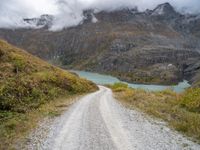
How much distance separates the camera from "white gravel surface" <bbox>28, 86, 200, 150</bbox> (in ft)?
62.6

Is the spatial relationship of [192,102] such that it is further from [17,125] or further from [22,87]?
[22,87]

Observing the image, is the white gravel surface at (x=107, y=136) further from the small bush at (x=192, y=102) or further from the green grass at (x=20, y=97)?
the small bush at (x=192, y=102)

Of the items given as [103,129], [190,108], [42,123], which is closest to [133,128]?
[103,129]

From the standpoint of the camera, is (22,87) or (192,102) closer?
(192,102)

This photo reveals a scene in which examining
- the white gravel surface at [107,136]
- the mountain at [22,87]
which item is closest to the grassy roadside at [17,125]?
the white gravel surface at [107,136]

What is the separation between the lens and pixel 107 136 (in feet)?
70.0

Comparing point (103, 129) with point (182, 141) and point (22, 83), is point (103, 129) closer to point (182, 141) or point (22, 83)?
point (182, 141)

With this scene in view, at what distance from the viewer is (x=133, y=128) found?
24.6 m

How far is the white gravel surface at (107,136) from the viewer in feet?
62.6

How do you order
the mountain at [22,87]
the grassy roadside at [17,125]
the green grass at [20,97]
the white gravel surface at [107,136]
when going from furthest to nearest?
1. the mountain at [22,87]
2. the green grass at [20,97]
3. the grassy roadside at [17,125]
4. the white gravel surface at [107,136]

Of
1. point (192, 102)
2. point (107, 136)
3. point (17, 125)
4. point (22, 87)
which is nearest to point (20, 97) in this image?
point (22, 87)

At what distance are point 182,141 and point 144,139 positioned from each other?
2175mm

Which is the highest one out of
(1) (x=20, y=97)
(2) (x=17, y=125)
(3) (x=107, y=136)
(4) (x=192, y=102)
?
(1) (x=20, y=97)

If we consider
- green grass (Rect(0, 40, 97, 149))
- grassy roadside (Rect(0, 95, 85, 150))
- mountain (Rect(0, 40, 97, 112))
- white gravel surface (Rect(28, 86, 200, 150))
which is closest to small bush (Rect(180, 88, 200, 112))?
white gravel surface (Rect(28, 86, 200, 150))
